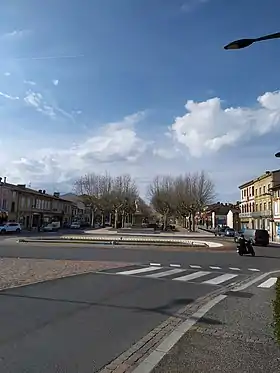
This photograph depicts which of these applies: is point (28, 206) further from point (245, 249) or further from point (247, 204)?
point (245, 249)

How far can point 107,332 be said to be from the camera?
7348 millimetres

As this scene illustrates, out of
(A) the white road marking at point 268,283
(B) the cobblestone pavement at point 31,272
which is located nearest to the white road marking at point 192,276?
(A) the white road marking at point 268,283

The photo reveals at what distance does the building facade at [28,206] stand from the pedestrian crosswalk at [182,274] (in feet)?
191

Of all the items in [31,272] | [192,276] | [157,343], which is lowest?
[157,343]

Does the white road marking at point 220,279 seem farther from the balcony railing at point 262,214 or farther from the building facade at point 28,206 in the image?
the building facade at point 28,206

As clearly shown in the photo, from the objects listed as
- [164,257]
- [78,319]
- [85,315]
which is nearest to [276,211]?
[164,257]

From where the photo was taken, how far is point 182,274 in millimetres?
17266

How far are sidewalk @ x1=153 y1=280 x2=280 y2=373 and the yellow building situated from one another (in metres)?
62.1

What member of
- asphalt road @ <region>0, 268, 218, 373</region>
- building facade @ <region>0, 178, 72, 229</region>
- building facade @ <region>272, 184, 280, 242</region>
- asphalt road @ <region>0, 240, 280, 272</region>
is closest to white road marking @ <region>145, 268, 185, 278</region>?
asphalt road @ <region>0, 240, 280, 272</region>

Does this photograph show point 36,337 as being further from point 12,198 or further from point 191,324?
point 12,198

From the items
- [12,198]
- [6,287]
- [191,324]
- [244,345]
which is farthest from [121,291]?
[12,198]

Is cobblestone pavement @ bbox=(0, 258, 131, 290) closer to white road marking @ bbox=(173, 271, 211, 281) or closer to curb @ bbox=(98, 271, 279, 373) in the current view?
white road marking @ bbox=(173, 271, 211, 281)

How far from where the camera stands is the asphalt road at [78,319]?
19.0ft

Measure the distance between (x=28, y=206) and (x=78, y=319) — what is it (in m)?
78.2
